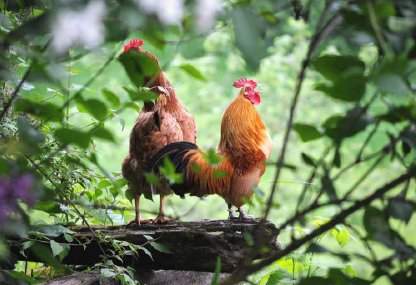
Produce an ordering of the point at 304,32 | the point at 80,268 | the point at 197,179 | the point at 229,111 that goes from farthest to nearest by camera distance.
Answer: the point at 304,32, the point at 229,111, the point at 197,179, the point at 80,268

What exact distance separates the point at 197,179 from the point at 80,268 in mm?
736

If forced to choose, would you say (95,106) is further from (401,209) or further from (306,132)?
(401,209)

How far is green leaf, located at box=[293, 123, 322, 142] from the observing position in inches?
21.9

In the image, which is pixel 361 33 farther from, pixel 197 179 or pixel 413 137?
pixel 197 179

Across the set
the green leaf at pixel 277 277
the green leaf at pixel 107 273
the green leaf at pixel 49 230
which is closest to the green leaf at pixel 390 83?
the green leaf at pixel 49 230

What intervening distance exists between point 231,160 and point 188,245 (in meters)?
0.69

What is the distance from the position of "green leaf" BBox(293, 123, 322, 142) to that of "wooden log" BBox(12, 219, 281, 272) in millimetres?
1011

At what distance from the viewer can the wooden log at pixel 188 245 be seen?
5.31ft

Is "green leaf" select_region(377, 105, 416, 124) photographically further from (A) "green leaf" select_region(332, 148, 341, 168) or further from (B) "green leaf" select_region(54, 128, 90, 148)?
(B) "green leaf" select_region(54, 128, 90, 148)

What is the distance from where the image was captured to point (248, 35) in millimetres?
452

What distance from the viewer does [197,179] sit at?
2359mm

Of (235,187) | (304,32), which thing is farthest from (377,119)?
(304,32)

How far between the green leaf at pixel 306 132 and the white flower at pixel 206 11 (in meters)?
0.17

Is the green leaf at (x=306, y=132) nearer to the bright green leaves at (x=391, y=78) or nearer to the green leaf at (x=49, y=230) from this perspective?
the bright green leaves at (x=391, y=78)
